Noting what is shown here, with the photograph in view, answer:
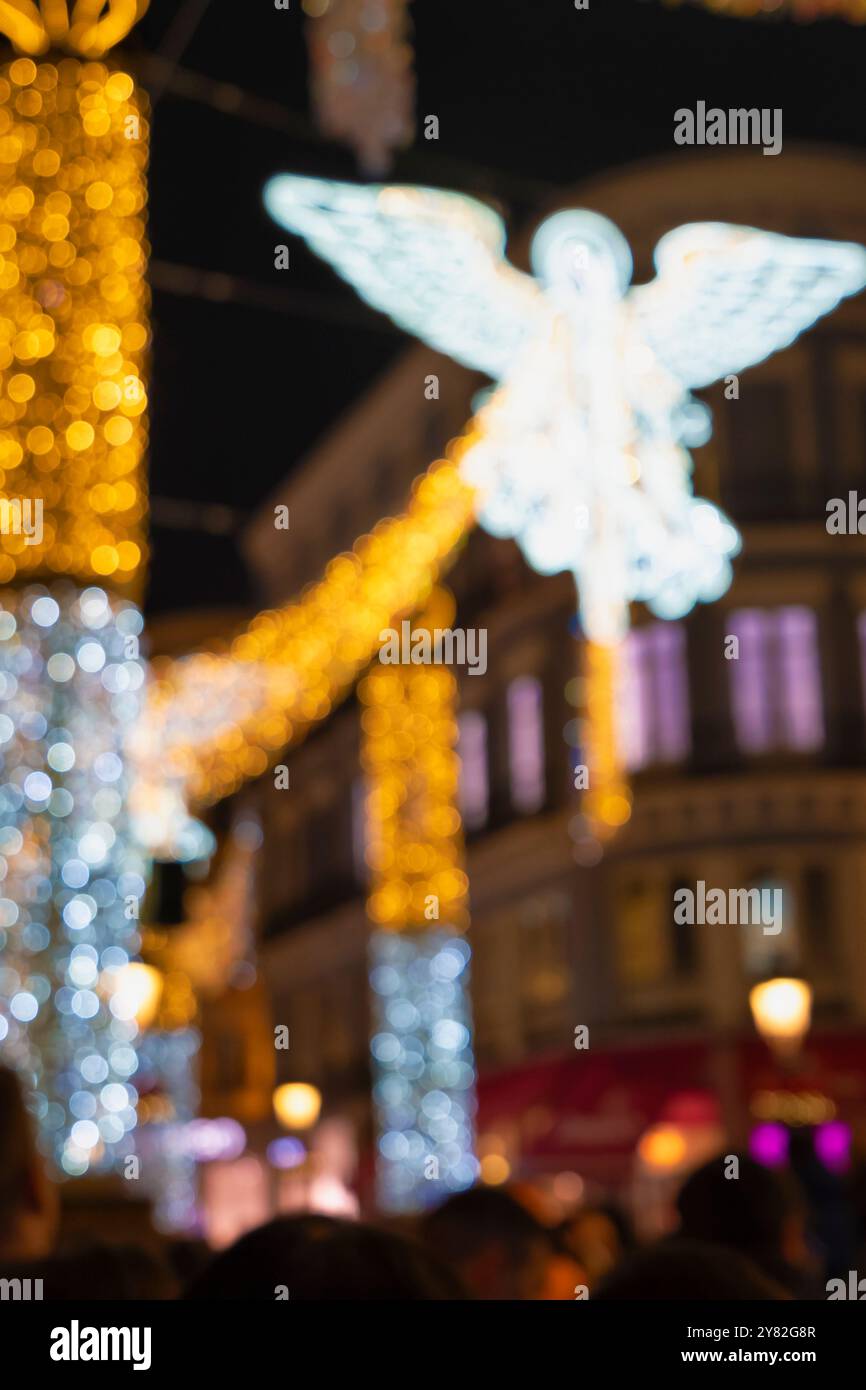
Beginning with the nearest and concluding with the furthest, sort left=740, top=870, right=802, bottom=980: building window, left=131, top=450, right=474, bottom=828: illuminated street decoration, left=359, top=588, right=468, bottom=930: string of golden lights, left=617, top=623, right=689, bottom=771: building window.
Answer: left=131, top=450, right=474, bottom=828: illuminated street decoration < left=359, top=588, right=468, bottom=930: string of golden lights < left=740, top=870, right=802, bottom=980: building window < left=617, top=623, right=689, bottom=771: building window

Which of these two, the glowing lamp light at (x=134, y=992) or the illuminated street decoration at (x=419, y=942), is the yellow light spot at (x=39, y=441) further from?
the illuminated street decoration at (x=419, y=942)

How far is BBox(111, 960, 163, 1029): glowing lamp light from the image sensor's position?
1120 cm

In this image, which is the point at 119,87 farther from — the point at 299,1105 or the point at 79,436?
the point at 299,1105

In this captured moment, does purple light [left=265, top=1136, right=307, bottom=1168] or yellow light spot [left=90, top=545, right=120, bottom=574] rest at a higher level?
yellow light spot [left=90, top=545, right=120, bottom=574]

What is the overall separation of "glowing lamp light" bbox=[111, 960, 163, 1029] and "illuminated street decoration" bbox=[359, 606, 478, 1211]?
9262 mm

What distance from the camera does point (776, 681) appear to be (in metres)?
29.9

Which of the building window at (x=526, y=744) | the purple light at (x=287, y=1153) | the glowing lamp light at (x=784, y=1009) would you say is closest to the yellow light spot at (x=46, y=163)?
the glowing lamp light at (x=784, y=1009)

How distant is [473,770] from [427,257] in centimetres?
2294

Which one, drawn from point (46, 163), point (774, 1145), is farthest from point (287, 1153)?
point (46, 163)

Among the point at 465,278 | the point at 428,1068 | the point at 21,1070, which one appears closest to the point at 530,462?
the point at 465,278

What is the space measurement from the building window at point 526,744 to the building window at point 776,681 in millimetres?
3893

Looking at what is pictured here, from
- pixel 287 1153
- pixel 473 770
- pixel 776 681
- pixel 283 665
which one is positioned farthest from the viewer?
pixel 473 770

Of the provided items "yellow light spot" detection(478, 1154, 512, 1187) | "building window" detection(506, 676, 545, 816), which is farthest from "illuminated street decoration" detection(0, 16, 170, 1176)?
"building window" detection(506, 676, 545, 816)

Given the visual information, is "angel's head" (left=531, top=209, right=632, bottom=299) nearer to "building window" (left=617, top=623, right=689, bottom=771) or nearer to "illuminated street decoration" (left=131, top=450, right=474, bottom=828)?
"illuminated street decoration" (left=131, top=450, right=474, bottom=828)
